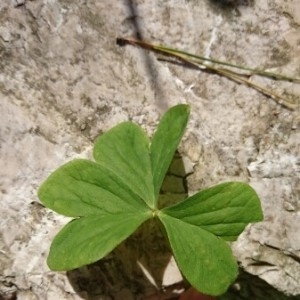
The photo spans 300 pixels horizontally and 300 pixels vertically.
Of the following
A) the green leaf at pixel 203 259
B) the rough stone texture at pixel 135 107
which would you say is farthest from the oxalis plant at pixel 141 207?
the rough stone texture at pixel 135 107

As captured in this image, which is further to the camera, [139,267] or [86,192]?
[139,267]

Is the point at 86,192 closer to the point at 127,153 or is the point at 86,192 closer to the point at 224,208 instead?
the point at 127,153

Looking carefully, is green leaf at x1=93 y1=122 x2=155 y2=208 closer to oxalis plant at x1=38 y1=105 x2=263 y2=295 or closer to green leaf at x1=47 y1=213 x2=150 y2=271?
oxalis plant at x1=38 y1=105 x2=263 y2=295

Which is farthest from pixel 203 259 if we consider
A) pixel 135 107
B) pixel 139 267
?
pixel 135 107

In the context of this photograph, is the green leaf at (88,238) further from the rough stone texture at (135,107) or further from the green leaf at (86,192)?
the rough stone texture at (135,107)

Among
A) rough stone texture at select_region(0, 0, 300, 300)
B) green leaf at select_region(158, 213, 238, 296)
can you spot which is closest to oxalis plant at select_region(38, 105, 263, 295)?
green leaf at select_region(158, 213, 238, 296)

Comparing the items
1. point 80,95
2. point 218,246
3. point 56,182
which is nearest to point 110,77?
point 80,95
